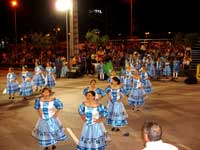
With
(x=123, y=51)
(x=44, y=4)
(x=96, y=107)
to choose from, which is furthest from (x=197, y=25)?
(x=96, y=107)

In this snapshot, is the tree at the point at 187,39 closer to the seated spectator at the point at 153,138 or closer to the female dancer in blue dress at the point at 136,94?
the female dancer in blue dress at the point at 136,94

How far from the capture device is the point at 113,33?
258 feet

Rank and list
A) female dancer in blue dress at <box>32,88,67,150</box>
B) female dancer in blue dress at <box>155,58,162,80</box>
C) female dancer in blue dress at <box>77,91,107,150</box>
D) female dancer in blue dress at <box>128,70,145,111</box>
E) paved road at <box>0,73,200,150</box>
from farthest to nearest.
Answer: female dancer in blue dress at <box>155,58,162,80</box>
female dancer in blue dress at <box>128,70,145,111</box>
paved road at <box>0,73,200,150</box>
female dancer in blue dress at <box>32,88,67,150</box>
female dancer in blue dress at <box>77,91,107,150</box>

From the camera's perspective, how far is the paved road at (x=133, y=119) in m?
11.5

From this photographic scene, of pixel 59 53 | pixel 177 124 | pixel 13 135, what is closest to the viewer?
pixel 13 135

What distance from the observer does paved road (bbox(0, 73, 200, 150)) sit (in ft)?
37.8

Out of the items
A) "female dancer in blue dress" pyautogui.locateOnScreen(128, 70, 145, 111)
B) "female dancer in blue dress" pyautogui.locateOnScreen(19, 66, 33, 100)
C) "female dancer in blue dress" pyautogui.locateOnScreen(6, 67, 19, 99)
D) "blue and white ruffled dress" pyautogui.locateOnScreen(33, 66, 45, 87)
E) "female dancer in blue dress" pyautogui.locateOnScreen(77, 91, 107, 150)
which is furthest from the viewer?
"blue and white ruffled dress" pyautogui.locateOnScreen(33, 66, 45, 87)

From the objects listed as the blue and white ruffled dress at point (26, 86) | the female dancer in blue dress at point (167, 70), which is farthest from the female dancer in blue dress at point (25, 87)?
the female dancer in blue dress at point (167, 70)

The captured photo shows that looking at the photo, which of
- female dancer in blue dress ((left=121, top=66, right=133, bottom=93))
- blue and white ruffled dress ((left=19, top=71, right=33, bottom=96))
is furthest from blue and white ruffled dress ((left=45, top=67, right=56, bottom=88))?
female dancer in blue dress ((left=121, top=66, right=133, bottom=93))

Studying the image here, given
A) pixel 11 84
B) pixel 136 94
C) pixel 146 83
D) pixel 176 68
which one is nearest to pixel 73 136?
pixel 136 94

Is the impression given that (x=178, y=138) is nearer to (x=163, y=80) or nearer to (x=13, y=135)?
(x=13, y=135)

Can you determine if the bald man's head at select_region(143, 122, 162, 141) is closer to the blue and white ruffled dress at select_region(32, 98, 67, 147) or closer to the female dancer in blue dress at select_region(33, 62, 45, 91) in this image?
the blue and white ruffled dress at select_region(32, 98, 67, 147)

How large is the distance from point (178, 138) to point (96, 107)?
11.2 feet

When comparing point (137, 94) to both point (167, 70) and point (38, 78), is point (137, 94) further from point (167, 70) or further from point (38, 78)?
point (167, 70)
